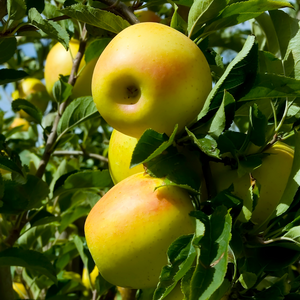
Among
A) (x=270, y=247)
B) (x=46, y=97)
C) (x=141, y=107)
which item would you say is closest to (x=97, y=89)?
(x=141, y=107)

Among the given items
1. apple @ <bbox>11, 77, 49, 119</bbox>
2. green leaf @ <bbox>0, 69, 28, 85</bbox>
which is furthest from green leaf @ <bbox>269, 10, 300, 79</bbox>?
apple @ <bbox>11, 77, 49, 119</bbox>

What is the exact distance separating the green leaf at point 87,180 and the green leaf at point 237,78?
0.46 metres

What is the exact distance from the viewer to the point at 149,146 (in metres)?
0.63

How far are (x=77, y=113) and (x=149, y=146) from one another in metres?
0.49

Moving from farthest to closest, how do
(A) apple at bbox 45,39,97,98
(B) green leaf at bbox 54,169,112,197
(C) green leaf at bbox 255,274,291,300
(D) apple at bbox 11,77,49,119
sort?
(D) apple at bbox 11,77,49,119, (A) apple at bbox 45,39,97,98, (B) green leaf at bbox 54,169,112,197, (C) green leaf at bbox 255,274,291,300

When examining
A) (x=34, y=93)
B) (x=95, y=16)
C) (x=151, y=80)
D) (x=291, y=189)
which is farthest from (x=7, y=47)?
(x=34, y=93)

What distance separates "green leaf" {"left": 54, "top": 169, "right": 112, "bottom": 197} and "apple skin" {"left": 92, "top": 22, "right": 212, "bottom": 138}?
38 centimetres

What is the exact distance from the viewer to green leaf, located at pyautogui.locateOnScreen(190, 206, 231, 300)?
54 centimetres

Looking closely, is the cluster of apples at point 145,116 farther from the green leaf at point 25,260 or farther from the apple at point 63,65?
the apple at point 63,65

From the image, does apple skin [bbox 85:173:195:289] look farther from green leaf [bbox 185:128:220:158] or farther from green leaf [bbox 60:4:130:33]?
green leaf [bbox 60:4:130:33]

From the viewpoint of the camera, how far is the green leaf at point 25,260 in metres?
0.88

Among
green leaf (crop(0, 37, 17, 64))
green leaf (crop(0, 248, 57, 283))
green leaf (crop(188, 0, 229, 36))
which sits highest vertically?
green leaf (crop(188, 0, 229, 36))

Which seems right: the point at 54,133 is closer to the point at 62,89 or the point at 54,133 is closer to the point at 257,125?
the point at 62,89

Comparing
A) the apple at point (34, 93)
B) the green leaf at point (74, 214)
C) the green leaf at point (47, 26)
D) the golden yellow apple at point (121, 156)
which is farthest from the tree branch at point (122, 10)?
the apple at point (34, 93)
